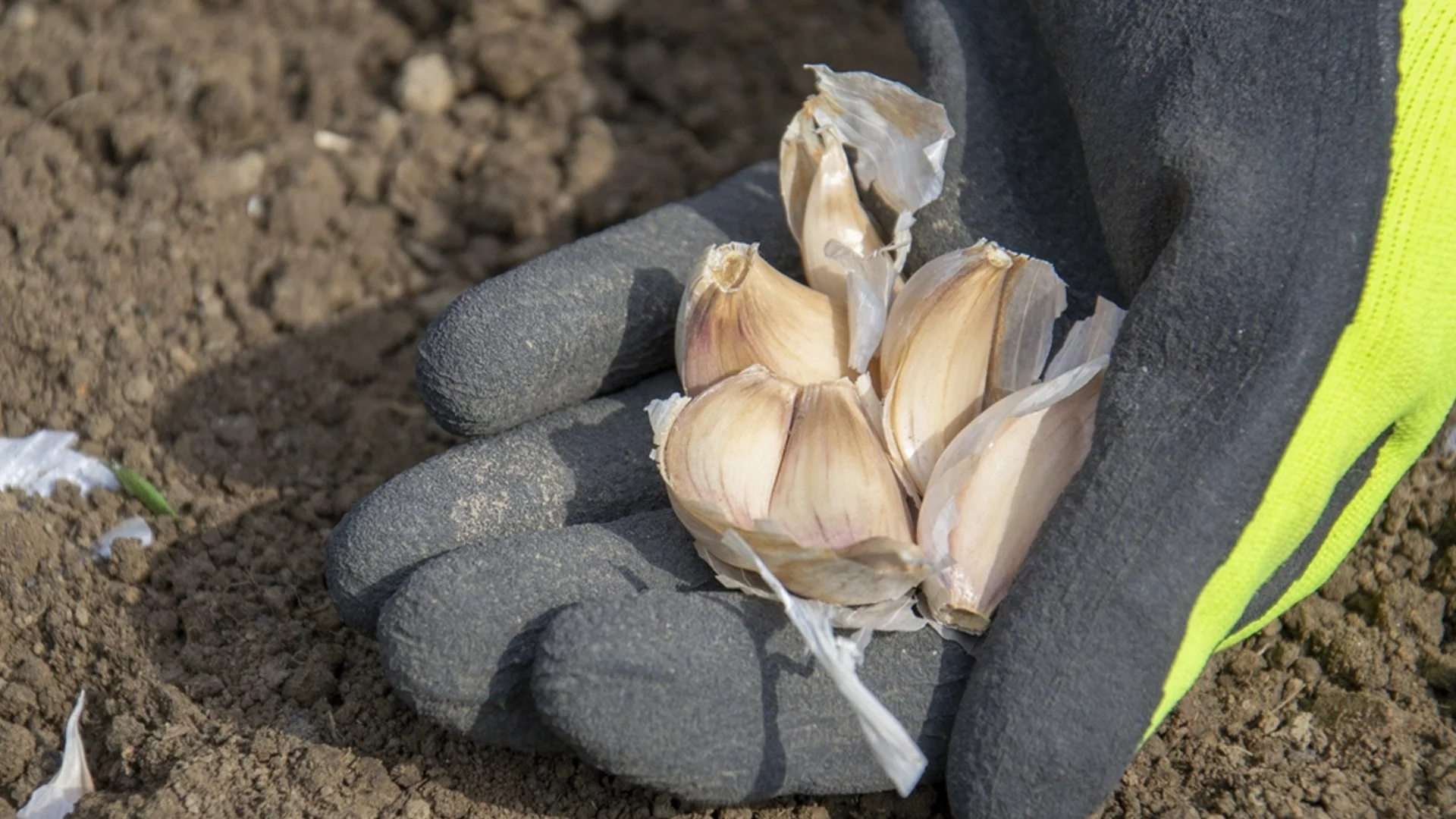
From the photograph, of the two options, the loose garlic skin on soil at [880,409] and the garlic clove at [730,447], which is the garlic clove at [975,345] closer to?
the loose garlic skin on soil at [880,409]

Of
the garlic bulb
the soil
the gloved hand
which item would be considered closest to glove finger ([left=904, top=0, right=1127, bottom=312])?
the gloved hand

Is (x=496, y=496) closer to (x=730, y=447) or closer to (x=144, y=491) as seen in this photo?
(x=730, y=447)

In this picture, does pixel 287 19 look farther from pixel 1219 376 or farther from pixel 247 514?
pixel 1219 376

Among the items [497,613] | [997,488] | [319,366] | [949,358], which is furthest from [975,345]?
[319,366]

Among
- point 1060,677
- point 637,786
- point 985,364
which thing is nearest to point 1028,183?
point 985,364

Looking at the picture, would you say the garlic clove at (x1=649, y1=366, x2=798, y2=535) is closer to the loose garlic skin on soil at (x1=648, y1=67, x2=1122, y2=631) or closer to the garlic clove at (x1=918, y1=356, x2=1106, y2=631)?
the loose garlic skin on soil at (x1=648, y1=67, x2=1122, y2=631)

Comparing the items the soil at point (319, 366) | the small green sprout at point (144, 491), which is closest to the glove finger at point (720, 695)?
the soil at point (319, 366)
